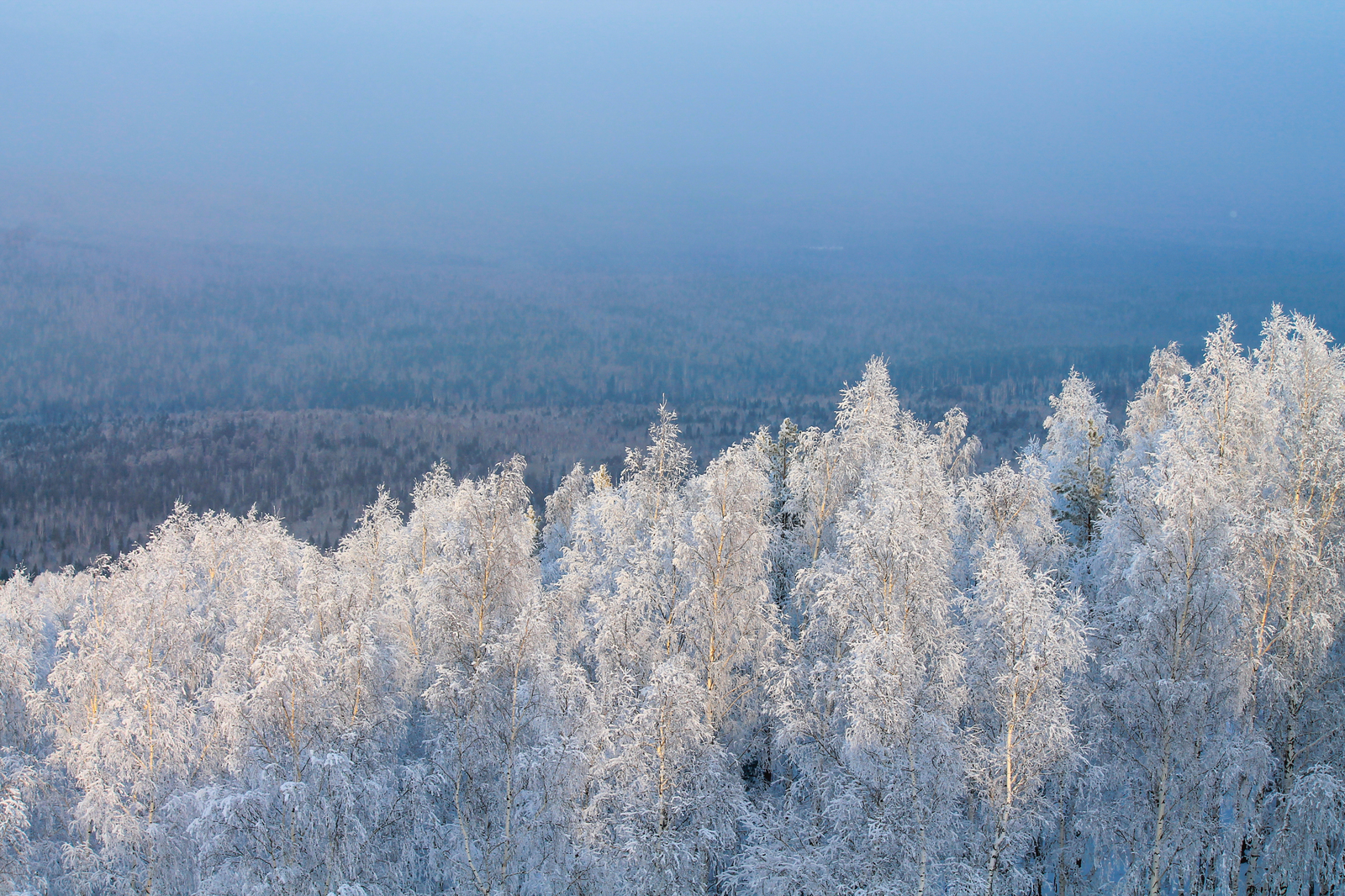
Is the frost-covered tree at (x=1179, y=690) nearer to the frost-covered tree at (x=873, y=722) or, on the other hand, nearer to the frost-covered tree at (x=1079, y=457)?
the frost-covered tree at (x=873, y=722)

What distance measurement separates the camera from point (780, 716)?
20.2 m

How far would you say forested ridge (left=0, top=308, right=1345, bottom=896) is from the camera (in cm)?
1858

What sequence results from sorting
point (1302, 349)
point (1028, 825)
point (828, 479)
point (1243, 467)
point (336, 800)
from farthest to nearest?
1. point (828, 479)
2. point (1302, 349)
3. point (1243, 467)
4. point (336, 800)
5. point (1028, 825)

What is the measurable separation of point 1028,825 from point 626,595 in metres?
11.9

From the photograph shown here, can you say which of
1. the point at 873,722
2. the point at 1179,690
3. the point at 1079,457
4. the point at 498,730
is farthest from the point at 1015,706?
the point at 1079,457

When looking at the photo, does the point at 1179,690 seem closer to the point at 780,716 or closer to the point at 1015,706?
the point at 1015,706

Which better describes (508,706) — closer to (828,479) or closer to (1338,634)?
(828,479)

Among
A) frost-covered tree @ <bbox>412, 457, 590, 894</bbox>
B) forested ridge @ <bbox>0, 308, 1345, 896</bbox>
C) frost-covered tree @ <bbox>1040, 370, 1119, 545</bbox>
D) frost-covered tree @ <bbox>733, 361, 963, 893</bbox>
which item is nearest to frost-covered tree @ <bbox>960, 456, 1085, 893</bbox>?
forested ridge @ <bbox>0, 308, 1345, 896</bbox>

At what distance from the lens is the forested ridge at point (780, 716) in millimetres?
18578

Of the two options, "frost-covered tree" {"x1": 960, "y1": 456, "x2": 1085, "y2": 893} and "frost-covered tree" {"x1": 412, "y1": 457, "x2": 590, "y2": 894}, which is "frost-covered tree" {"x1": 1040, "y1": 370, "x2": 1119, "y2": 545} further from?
"frost-covered tree" {"x1": 412, "y1": 457, "x2": 590, "y2": 894}

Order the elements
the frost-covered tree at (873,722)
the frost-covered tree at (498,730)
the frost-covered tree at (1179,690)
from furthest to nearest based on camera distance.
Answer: the frost-covered tree at (498,730) → the frost-covered tree at (1179,690) → the frost-covered tree at (873,722)

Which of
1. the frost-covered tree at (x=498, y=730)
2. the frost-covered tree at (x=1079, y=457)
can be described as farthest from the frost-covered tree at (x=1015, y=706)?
the frost-covered tree at (x=1079, y=457)

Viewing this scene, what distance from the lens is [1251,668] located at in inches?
729

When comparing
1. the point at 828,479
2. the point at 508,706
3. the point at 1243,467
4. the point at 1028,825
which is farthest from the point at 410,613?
the point at 1243,467
